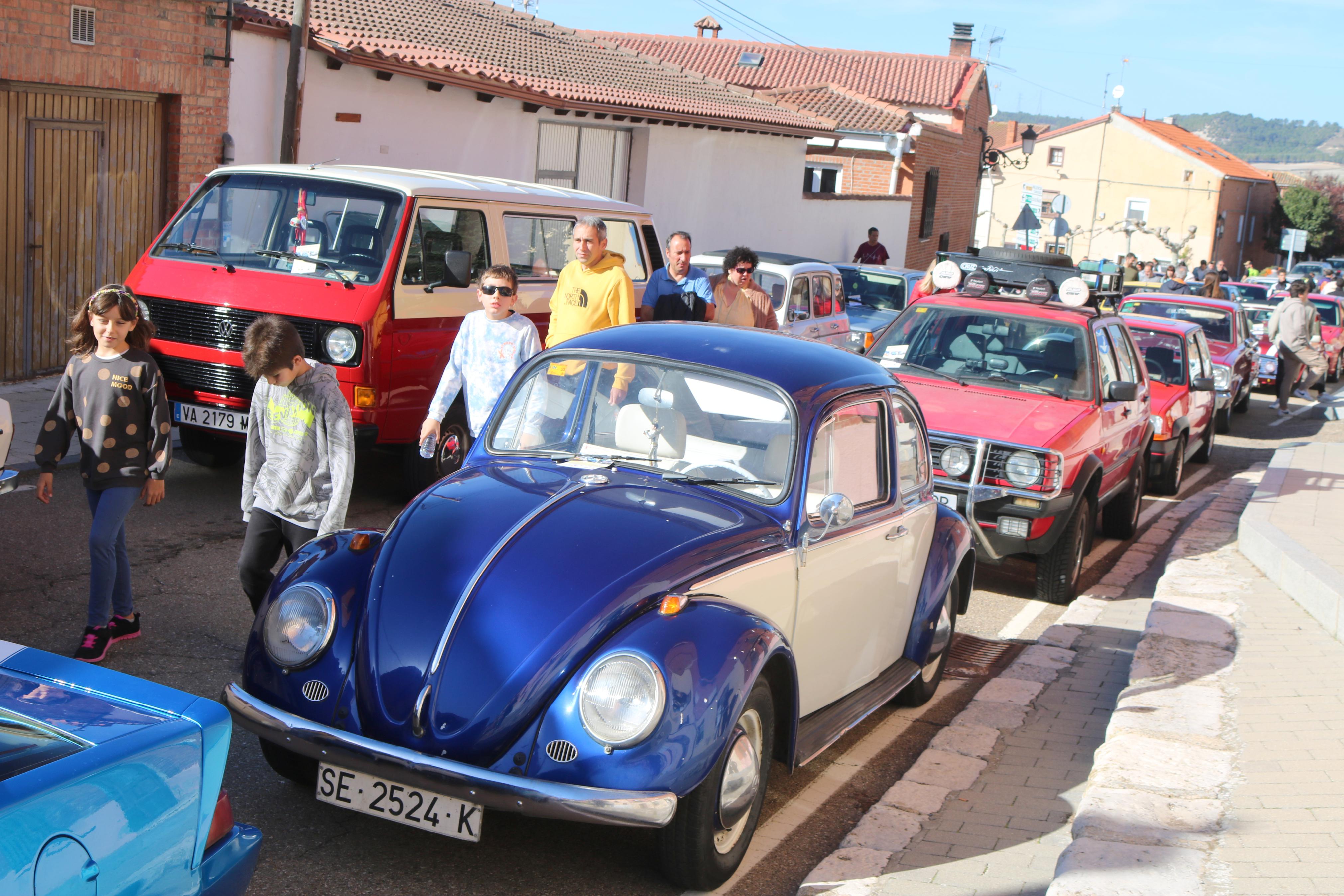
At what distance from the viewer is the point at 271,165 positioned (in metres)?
8.78

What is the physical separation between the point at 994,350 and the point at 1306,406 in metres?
15.6

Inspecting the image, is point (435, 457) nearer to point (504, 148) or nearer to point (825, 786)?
point (825, 786)

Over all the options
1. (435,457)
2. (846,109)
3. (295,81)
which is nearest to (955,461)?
(435,457)

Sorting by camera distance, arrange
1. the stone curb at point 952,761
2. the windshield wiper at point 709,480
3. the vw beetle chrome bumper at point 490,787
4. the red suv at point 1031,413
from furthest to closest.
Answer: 1. the red suv at point 1031,413
2. the windshield wiper at point 709,480
3. the stone curb at point 952,761
4. the vw beetle chrome bumper at point 490,787

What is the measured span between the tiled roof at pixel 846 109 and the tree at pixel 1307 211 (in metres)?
53.8

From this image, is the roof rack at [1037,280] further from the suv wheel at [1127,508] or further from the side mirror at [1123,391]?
the suv wheel at [1127,508]

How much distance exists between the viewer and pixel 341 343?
7941mm

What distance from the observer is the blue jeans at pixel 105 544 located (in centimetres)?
542

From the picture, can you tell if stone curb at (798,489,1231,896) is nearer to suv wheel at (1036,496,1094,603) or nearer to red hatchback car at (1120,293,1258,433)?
suv wheel at (1036,496,1094,603)

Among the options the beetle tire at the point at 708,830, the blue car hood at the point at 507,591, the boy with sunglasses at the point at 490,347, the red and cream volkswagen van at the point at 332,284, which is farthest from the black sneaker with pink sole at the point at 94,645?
the beetle tire at the point at 708,830

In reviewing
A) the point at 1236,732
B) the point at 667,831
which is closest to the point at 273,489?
the point at 667,831

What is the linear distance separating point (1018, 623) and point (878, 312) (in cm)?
1052

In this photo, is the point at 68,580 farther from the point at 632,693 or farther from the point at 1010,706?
the point at 1010,706

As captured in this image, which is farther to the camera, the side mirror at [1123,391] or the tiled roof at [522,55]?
the tiled roof at [522,55]
